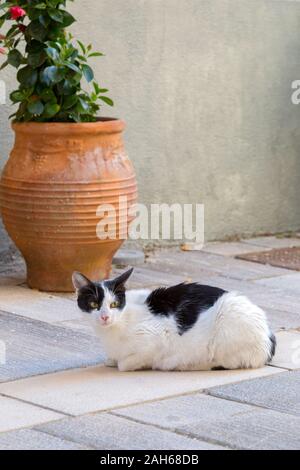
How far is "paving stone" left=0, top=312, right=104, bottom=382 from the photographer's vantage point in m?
5.20

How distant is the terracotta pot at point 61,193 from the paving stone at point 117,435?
7.97 ft

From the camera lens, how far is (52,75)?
21.7 feet

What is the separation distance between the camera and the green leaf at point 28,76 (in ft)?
22.1

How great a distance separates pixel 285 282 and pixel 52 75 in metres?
2.20

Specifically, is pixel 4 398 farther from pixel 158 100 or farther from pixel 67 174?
pixel 158 100

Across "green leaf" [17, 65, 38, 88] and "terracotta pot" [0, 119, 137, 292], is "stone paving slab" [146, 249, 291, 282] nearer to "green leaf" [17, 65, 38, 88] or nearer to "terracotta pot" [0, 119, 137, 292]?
"terracotta pot" [0, 119, 137, 292]

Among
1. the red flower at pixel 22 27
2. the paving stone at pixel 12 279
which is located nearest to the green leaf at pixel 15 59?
the red flower at pixel 22 27

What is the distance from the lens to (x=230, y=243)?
8.91 m

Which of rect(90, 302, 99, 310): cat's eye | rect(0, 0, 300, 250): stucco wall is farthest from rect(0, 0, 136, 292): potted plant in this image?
rect(90, 302, 99, 310): cat's eye

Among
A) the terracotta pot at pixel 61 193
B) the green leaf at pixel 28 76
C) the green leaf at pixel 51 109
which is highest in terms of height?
the green leaf at pixel 28 76

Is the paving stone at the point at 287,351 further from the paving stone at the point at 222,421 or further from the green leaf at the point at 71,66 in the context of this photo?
the green leaf at the point at 71,66

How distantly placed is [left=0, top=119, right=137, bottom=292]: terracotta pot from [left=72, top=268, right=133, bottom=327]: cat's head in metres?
1.52
